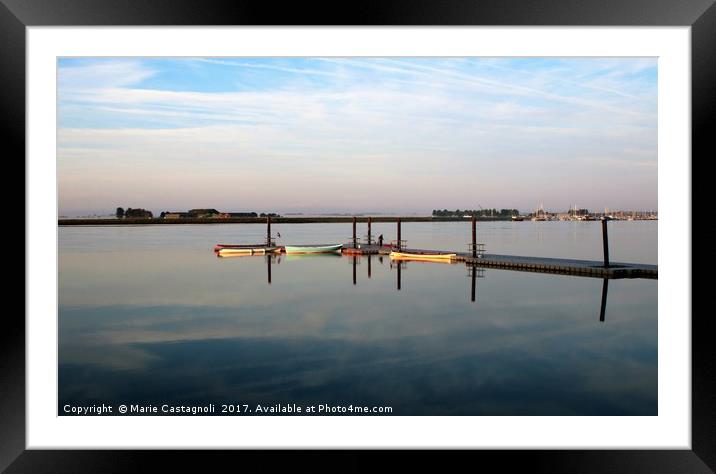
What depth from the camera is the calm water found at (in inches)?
237

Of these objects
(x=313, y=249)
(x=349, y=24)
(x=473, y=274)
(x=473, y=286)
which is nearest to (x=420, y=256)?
(x=473, y=274)

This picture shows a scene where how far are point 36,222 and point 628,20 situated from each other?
3.10 metres

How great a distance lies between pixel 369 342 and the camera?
28.2 ft

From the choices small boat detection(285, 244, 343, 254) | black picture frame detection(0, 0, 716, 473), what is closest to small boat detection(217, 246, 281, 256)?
small boat detection(285, 244, 343, 254)

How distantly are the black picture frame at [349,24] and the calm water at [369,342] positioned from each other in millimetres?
2878

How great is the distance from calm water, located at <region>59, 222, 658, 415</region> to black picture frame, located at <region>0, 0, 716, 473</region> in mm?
2878

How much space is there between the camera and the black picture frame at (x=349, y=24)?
2.57 meters

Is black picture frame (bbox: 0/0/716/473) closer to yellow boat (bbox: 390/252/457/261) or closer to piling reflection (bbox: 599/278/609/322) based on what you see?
piling reflection (bbox: 599/278/609/322)

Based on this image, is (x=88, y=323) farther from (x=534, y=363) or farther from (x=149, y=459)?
(x=149, y=459)

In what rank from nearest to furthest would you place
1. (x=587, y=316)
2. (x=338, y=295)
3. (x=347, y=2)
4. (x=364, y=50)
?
(x=347, y=2) → (x=364, y=50) → (x=587, y=316) → (x=338, y=295)

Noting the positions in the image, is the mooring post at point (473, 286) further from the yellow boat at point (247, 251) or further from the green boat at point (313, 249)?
the yellow boat at point (247, 251)

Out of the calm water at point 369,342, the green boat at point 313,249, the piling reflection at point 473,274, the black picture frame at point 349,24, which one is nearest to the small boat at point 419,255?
the piling reflection at point 473,274

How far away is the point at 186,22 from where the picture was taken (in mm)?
2633

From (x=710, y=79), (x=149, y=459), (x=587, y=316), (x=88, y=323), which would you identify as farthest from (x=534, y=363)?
(x=88, y=323)
